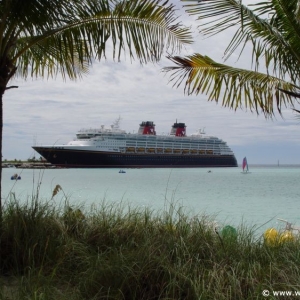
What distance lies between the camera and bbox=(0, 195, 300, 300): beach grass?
10.2 feet

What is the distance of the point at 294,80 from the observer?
15.8 feet

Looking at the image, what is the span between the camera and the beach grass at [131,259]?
122 inches

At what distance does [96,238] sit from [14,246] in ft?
2.57

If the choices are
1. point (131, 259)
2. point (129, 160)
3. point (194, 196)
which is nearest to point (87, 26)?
point (131, 259)

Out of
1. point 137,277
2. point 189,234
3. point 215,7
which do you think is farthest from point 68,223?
point 215,7

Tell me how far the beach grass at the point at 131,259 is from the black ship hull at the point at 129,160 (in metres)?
55.5

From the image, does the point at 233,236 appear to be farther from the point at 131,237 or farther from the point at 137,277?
the point at 137,277

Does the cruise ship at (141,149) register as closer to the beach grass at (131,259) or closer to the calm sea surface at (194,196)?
the calm sea surface at (194,196)

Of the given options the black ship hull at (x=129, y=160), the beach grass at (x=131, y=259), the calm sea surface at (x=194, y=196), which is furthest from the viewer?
the black ship hull at (x=129, y=160)

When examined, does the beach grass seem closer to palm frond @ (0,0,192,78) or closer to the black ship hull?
palm frond @ (0,0,192,78)

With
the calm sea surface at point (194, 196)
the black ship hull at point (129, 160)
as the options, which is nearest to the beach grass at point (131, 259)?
the calm sea surface at point (194, 196)

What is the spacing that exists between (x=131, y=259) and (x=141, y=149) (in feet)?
220

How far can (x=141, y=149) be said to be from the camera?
70.5 metres

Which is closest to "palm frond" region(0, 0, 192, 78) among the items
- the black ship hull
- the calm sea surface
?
the calm sea surface
